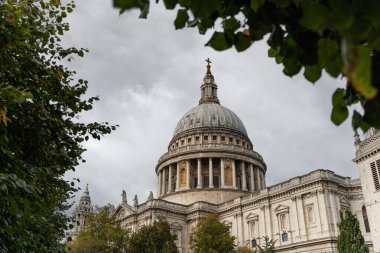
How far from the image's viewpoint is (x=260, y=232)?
5050 cm

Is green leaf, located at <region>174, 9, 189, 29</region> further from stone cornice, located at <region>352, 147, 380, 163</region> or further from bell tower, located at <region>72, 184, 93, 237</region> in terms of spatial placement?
bell tower, located at <region>72, 184, 93, 237</region>

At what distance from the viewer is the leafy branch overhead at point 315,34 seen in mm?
2045

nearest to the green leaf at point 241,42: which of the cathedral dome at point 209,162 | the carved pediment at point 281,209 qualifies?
the carved pediment at point 281,209

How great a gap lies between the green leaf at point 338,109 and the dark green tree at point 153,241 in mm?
34641

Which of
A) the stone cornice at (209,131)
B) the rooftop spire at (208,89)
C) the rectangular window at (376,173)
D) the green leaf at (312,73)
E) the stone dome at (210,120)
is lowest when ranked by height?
the green leaf at (312,73)

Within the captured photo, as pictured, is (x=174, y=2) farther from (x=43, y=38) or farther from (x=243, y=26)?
(x=43, y=38)

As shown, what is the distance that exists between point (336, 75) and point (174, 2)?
4.06 feet

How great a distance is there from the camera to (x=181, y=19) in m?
3.18

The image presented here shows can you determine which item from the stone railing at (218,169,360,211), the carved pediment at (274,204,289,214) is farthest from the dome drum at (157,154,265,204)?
the carved pediment at (274,204,289,214)

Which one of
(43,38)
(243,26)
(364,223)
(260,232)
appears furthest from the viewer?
(260,232)

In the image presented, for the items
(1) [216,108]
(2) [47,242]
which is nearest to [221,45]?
(2) [47,242]

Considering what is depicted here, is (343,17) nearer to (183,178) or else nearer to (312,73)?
(312,73)

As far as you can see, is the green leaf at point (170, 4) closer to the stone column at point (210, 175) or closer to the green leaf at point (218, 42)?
the green leaf at point (218, 42)

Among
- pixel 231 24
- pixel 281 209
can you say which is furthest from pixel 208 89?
pixel 231 24
